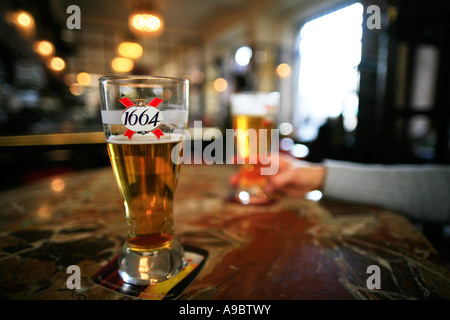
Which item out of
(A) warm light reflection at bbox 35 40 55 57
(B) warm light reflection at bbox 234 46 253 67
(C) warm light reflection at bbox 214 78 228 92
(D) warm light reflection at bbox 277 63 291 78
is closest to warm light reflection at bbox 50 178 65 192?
(A) warm light reflection at bbox 35 40 55 57

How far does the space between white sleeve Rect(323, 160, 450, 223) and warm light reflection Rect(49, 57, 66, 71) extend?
27.9 ft

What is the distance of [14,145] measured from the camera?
298 centimetres

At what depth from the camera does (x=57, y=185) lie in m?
1.21

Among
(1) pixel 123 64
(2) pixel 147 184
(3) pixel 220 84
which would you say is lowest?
(2) pixel 147 184

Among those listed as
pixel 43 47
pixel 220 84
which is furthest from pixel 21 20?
pixel 220 84

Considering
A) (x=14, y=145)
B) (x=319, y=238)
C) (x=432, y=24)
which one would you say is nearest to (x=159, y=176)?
(x=319, y=238)

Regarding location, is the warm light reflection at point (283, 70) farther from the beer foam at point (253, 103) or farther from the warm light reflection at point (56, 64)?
the beer foam at point (253, 103)

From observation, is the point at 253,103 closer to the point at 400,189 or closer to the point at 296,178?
the point at 296,178

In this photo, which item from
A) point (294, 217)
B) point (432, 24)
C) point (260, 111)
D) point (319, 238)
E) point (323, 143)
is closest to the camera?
point (319, 238)

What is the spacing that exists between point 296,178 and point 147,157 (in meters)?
0.79

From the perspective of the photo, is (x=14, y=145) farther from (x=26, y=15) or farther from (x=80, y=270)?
(x=80, y=270)

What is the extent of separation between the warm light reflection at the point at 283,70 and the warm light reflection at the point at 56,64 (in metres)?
6.46

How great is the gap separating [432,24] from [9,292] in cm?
303

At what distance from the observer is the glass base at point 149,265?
464 millimetres
